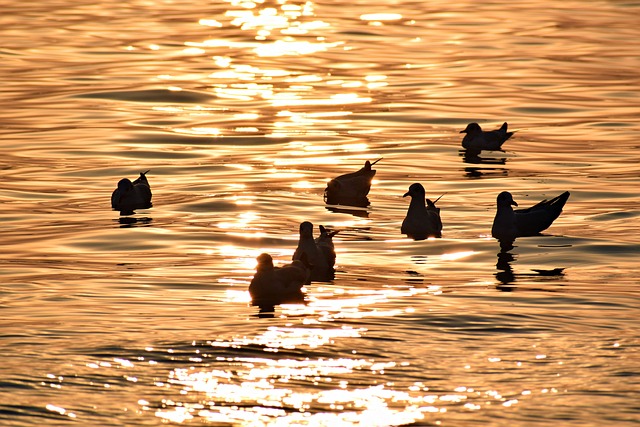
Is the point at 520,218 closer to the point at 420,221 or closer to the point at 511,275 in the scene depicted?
the point at 420,221

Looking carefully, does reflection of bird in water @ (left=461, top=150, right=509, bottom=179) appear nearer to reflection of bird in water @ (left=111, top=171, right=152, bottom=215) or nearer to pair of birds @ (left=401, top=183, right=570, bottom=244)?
pair of birds @ (left=401, top=183, right=570, bottom=244)

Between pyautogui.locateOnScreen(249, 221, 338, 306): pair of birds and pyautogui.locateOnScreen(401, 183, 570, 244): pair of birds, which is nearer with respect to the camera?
pyautogui.locateOnScreen(249, 221, 338, 306): pair of birds

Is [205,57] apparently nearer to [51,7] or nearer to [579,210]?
[51,7]

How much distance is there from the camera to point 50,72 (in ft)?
136

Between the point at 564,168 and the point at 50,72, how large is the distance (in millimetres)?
20218

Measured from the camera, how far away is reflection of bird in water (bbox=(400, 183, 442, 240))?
20188 millimetres

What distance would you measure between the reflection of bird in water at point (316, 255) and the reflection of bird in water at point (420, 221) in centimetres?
269

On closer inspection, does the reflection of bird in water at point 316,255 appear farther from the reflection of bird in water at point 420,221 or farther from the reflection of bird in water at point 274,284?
the reflection of bird in water at point 420,221

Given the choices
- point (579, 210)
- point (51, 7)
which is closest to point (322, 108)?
point (579, 210)

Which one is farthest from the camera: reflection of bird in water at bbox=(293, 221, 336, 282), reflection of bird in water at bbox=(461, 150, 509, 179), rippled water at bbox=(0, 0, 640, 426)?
reflection of bird in water at bbox=(461, 150, 509, 179)

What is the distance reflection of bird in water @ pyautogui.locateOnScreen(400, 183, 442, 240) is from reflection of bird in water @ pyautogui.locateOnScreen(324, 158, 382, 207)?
265 centimetres

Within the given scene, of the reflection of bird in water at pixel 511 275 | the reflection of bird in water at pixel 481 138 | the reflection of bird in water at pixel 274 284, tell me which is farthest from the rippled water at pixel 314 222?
the reflection of bird in water at pixel 481 138

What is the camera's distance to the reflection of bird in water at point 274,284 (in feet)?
52.2

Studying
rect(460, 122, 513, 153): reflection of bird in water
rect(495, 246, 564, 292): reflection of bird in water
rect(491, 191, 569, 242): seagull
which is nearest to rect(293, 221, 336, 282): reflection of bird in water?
rect(495, 246, 564, 292): reflection of bird in water
